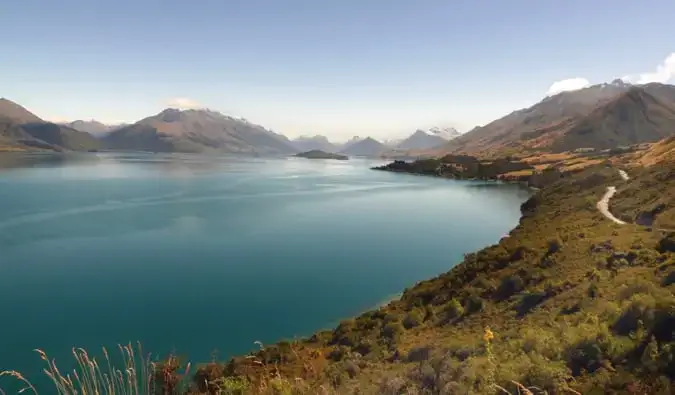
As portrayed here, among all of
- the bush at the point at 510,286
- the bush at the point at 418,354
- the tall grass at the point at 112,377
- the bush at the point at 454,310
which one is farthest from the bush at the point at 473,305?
the tall grass at the point at 112,377

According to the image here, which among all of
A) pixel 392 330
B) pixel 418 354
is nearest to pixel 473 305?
pixel 392 330

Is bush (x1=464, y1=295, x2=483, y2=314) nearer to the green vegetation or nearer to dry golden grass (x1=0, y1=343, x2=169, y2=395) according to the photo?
the green vegetation

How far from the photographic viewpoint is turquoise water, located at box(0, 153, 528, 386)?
32875 mm

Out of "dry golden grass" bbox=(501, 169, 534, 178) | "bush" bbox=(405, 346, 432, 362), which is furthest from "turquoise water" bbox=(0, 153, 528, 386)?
"dry golden grass" bbox=(501, 169, 534, 178)

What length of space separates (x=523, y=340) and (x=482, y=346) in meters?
2.45

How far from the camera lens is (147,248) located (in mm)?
58375

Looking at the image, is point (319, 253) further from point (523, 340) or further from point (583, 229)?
point (523, 340)

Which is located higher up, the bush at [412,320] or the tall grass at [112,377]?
the tall grass at [112,377]

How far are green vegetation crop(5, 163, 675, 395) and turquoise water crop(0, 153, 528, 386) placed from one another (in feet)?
19.8

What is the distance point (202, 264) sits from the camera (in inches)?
2016

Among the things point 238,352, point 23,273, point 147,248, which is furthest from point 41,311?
point 147,248

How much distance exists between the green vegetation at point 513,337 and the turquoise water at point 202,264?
19.8 ft

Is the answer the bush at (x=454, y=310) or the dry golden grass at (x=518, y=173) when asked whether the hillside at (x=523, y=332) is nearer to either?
the bush at (x=454, y=310)

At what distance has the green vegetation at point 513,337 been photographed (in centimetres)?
1105
